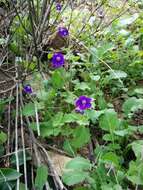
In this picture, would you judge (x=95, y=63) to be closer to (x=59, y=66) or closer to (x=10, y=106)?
(x=59, y=66)

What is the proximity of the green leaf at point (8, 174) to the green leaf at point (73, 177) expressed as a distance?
17cm

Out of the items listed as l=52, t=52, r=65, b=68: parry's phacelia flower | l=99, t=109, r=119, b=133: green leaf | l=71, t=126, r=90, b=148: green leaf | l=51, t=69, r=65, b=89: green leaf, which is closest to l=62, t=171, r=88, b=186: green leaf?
l=71, t=126, r=90, b=148: green leaf

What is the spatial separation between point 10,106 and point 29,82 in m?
0.16

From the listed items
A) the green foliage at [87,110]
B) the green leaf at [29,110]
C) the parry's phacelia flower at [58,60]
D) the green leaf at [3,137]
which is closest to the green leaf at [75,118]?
the green foliage at [87,110]

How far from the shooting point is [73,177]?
1496 mm

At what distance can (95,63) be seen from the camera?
229 centimetres

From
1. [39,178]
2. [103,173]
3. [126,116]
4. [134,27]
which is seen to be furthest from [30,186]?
[134,27]

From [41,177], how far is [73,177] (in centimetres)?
12

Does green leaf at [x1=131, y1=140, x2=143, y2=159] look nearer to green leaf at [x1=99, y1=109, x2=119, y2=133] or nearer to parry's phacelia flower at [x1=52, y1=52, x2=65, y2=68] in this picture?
green leaf at [x1=99, y1=109, x2=119, y2=133]

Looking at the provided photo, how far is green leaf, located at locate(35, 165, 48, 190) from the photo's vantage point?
1527 mm

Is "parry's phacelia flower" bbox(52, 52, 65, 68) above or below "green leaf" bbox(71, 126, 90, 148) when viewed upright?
above

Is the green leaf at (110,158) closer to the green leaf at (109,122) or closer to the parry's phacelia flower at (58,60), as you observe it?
the green leaf at (109,122)

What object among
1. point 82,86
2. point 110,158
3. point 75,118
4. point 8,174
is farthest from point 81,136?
point 82,86

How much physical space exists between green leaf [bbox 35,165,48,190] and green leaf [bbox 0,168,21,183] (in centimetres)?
7
